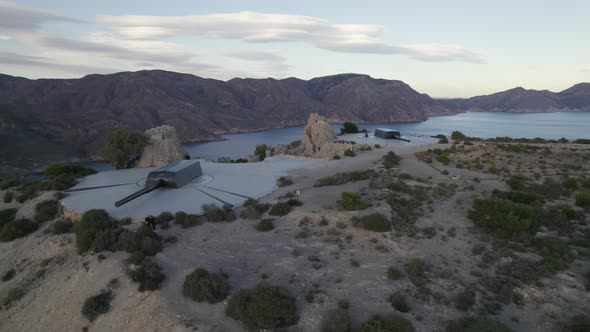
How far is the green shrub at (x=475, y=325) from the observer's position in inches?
432

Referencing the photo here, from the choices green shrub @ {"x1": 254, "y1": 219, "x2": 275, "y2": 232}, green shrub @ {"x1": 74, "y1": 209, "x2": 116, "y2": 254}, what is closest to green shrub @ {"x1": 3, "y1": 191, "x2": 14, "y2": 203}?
green shrub @ {"x1": 74, "y1": 209, "x2": 116, "y2": 254}

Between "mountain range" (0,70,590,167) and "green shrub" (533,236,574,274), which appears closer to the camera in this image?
"green shrub" (533,236,574,274)

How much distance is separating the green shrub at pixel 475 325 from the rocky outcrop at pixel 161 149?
112 ft

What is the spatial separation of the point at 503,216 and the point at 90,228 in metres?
22.7

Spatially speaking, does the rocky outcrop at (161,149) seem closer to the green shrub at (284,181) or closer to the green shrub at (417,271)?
the green shrub at (284,181)

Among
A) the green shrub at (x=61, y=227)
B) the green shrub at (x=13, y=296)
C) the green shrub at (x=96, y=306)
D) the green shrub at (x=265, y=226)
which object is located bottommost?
the green shrub at (x=13, y=296)

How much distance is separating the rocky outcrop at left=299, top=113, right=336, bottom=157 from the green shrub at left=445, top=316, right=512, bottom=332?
1712 inches

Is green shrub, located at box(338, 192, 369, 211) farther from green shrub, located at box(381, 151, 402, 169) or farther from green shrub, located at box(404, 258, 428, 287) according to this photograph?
green shrub, located at box(381, 151, 402, 169)

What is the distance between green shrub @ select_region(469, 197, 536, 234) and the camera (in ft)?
60.7

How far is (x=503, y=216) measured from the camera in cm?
1912

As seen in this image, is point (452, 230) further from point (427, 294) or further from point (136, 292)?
point (136, 292)

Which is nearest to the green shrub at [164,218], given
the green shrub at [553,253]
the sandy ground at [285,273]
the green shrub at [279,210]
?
the sandy ground at [285,273]

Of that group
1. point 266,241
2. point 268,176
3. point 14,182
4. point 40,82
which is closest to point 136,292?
point 266,241

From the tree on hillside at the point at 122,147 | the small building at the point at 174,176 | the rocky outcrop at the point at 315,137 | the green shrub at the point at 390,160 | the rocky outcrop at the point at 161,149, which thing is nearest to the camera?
the small building at the point at 174,176
